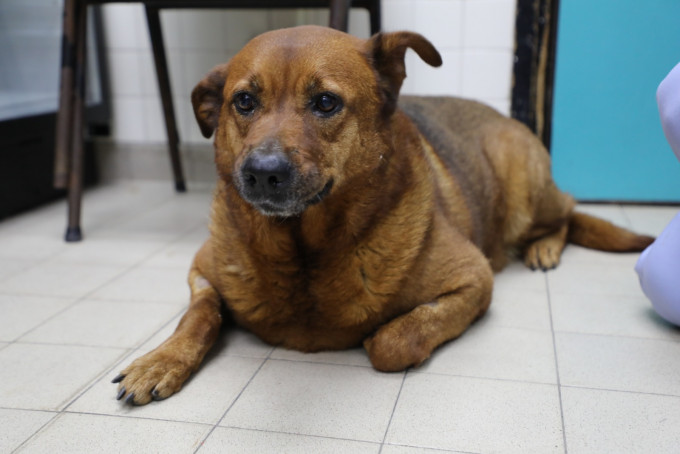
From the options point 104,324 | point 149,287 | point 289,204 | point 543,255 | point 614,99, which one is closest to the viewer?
point 289,204

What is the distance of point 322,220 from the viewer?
5.84 feet

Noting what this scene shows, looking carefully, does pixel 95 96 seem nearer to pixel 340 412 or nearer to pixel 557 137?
pixel 557 137

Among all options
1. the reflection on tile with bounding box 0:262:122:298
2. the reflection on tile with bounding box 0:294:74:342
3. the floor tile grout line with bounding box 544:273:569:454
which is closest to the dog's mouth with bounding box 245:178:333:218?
the floor tile grout line with bounding box 544:273:569:454

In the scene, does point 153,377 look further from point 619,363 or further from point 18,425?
point 619,363

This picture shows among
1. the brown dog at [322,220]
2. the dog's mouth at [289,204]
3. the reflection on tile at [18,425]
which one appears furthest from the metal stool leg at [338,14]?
the reflection on tile at [18,425]

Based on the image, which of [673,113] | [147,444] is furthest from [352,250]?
[673,113]

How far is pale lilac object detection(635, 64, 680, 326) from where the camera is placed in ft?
5.85

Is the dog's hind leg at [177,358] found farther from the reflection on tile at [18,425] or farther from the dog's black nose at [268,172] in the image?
the dog's black nose at [268,172]

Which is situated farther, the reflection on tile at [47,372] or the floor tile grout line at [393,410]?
the reflection on tile at [47,372]

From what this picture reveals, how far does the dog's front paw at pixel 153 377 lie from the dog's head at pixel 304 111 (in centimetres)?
48

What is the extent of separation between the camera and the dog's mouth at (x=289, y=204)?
5.25 feet

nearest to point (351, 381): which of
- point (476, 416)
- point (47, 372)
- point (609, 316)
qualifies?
point (476, 416)

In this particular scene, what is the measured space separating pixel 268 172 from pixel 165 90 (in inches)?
95.5

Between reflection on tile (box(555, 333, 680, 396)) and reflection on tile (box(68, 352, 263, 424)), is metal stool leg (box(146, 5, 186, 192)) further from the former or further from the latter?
reflection on tile (box(555, 333, 680, 396))
